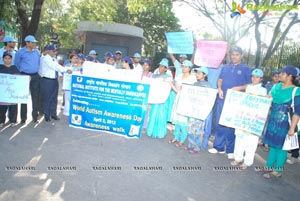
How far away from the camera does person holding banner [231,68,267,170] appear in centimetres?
512

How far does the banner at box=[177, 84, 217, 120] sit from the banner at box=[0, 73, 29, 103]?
11.4ft

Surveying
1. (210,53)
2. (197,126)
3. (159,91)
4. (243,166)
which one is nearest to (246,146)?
(243,166)

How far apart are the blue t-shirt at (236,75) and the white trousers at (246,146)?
40.4 inches

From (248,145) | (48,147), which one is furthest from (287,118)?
(48,147)

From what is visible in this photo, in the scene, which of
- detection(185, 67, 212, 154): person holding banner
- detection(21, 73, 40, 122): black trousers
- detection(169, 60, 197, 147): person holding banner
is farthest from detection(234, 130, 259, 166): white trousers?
detection(21, 73, 40, 122): black trousers

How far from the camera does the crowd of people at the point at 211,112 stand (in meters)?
4.78

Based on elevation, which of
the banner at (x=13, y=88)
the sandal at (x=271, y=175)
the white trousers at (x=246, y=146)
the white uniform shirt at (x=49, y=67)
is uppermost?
the white uniform shirt at (x=49, y=67)

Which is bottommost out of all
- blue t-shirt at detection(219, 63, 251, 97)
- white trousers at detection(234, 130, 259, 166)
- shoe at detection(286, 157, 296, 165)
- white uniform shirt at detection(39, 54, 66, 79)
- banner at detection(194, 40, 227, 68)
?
shoe at detection(286, 157, 296, 165)

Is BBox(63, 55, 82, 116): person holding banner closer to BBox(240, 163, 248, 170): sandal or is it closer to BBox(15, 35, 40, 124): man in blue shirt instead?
BBox(15, 35, 40, 124): man in blue shirt

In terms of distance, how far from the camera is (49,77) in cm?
690

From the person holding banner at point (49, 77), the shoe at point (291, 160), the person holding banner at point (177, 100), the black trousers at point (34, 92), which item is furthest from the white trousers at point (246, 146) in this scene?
the black trousers at point (34, 92)

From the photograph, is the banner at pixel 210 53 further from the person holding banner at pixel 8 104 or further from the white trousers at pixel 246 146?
the person holding banner at pixel 8 104

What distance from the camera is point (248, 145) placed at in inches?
206

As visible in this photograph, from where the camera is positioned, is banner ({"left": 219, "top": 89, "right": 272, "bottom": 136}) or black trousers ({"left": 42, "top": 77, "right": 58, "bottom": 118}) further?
black trousers ({"left": 42, "top": 77, "right": 58, "bottom": 118})
